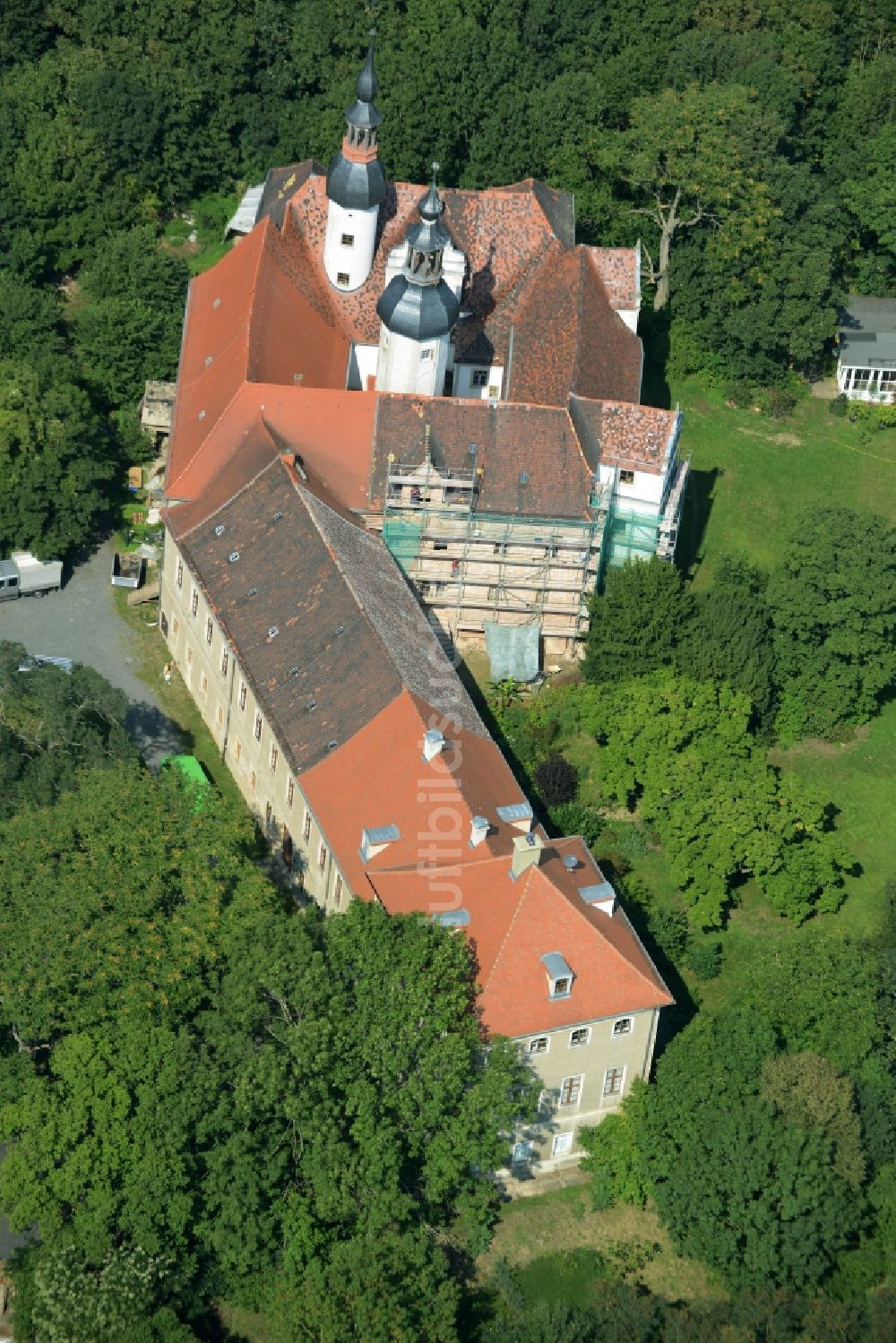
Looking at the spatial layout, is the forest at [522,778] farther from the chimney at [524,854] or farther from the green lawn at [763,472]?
the chimney at [524,854]

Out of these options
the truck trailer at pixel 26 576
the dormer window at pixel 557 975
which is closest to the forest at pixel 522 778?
the truck trailer at pixel 26 576

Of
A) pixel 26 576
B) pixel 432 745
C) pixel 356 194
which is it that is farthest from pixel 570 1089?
pixel 356 194

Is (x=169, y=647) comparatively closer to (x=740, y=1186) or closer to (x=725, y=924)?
(x=725, y=924)

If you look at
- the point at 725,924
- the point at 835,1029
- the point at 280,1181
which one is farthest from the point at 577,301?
the point at 280,1181

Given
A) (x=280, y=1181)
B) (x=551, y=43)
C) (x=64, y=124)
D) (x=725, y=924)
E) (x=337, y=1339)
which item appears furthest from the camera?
(x=551, y=43)

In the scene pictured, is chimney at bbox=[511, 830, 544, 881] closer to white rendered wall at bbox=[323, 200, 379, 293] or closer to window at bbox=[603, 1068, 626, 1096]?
window at bbox=[603, 1068, 626, 1096]

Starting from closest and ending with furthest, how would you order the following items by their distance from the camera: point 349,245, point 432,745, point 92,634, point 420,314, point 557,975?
point 557,975 → point 432,745 → point 420,314 → point 92,634 → point 349,245

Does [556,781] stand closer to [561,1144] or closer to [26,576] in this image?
[561,1144]
